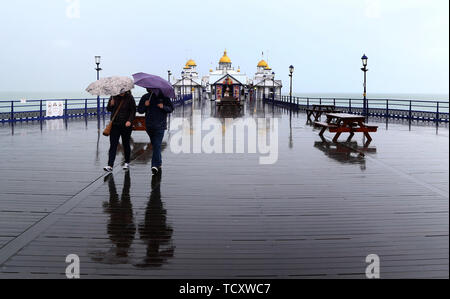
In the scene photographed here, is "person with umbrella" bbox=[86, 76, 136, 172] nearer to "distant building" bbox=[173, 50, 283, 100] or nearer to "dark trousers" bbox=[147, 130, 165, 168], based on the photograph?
"dark trousers" bbox=[147, 130, 165, 168]

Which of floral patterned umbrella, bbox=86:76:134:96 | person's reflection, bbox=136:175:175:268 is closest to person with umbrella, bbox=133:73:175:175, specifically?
floral patterned umbrella, bbox=86:76:134:96

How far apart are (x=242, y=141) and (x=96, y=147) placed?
433cm

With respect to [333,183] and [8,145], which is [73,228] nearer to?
[333,183]

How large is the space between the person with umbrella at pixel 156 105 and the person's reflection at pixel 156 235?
6.82 ft

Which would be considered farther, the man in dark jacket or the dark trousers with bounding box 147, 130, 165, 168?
the dark trousers with bounding box 147, 130, 165, 168

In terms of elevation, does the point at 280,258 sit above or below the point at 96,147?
below

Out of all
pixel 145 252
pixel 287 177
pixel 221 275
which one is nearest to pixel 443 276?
pixel 221 275

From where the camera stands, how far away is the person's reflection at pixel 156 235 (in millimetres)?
A: 4445

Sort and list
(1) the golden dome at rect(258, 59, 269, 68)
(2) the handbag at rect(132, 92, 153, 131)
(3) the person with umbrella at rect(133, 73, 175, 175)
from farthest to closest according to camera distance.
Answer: (1) the golden dome at rect(258, 59, 269, 68) < (2) the handbag at rect(132, 92, 153, 131) < (3) the person with umbrella at rect(133, 73, 175, 175)

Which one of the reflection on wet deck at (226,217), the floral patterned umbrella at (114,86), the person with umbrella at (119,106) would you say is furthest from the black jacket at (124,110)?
the reflection on wet deck at (226,217)

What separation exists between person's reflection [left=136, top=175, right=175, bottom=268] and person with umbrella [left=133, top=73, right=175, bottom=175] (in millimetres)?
2080

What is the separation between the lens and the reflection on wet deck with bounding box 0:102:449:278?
4.30 meters

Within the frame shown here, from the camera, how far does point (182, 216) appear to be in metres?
5.92

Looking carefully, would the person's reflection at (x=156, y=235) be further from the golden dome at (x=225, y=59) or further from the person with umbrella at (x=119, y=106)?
the golden dome at (x=225, y=59)
